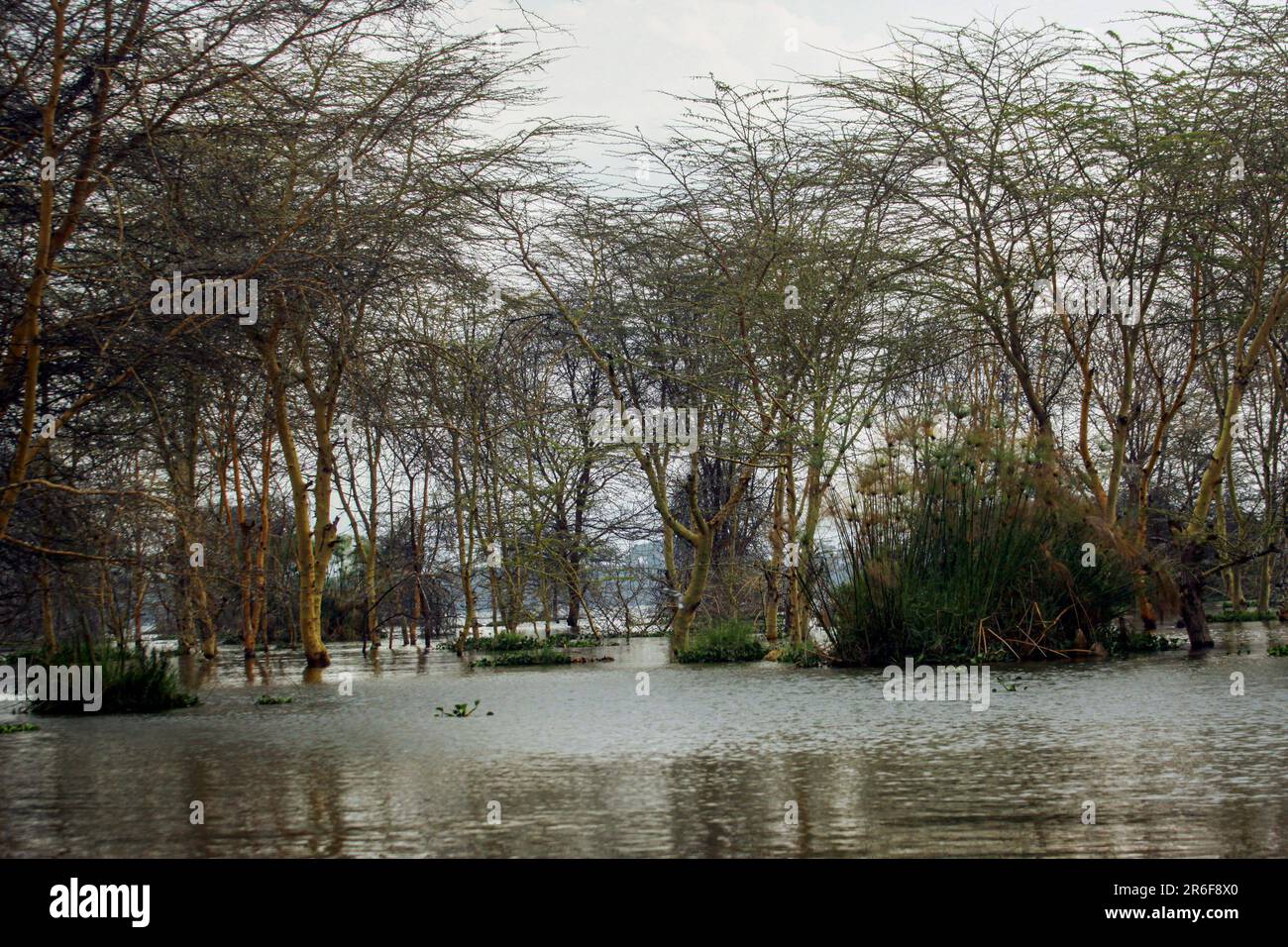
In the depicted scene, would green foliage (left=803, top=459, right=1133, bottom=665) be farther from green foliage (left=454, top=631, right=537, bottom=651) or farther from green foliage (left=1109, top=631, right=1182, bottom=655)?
green foliage (left=454, top=631, right=537, bottom=651)

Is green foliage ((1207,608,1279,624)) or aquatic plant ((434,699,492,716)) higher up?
aquatic plant ((434,699,492,716))

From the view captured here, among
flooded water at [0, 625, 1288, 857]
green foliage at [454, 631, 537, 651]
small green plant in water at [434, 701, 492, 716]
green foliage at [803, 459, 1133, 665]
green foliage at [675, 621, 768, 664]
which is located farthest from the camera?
green foliage at [454, 631, 537, 651]

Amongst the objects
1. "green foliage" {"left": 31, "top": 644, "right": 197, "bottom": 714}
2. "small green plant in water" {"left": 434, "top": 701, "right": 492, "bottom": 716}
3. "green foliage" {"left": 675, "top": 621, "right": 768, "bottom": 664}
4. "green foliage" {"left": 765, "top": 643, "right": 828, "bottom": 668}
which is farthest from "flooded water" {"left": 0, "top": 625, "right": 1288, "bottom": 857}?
"green foliage" {"left": 675, "top": 621, "right": 768, "bottom": 664}

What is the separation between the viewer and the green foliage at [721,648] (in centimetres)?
1348

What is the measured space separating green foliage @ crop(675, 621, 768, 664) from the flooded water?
132 inches

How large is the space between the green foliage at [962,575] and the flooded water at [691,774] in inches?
42.3

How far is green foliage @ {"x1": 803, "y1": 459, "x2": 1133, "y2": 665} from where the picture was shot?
11.1 m

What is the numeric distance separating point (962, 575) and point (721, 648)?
10.3ft

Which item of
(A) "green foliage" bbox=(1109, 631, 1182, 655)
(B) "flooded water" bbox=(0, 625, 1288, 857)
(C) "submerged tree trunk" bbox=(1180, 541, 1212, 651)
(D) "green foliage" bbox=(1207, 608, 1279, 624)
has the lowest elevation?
(D) "green foliage" bbox=(1207, 608, 1279, 624)

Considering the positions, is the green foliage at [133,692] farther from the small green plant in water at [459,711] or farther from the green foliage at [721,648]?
the green foliage at [721,648]

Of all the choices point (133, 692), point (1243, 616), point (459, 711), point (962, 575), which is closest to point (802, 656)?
point (962, 575)

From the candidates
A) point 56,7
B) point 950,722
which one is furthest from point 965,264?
point 56,7

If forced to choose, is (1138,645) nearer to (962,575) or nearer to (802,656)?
(962,575)

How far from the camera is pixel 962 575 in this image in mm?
11148
